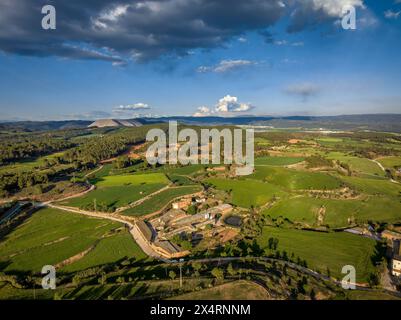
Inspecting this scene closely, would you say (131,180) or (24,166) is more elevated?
(24,166)

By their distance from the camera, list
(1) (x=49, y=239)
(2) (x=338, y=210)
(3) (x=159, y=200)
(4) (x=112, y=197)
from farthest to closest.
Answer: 1. (4) (x=112, y=197)
2. (3) (x=159, y=200)
3. (2) (x=338, y=210)
4. (1) (x=49, y=239)

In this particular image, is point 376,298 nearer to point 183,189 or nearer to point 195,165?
point 183,189

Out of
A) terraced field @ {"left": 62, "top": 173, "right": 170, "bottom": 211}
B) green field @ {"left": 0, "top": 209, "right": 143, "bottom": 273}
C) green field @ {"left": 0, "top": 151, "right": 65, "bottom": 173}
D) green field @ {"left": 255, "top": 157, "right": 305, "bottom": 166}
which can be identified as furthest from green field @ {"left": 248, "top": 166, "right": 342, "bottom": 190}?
green field @ {"left": 0, "top": 151, "right": 65, "bottom": 173}

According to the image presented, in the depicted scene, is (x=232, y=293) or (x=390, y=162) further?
(x=390, y=162)

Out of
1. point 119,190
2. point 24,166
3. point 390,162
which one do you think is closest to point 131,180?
point 119,190

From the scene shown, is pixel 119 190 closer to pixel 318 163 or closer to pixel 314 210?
pixel 314 210

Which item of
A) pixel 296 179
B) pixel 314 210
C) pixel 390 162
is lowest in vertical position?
pixel 314 210
